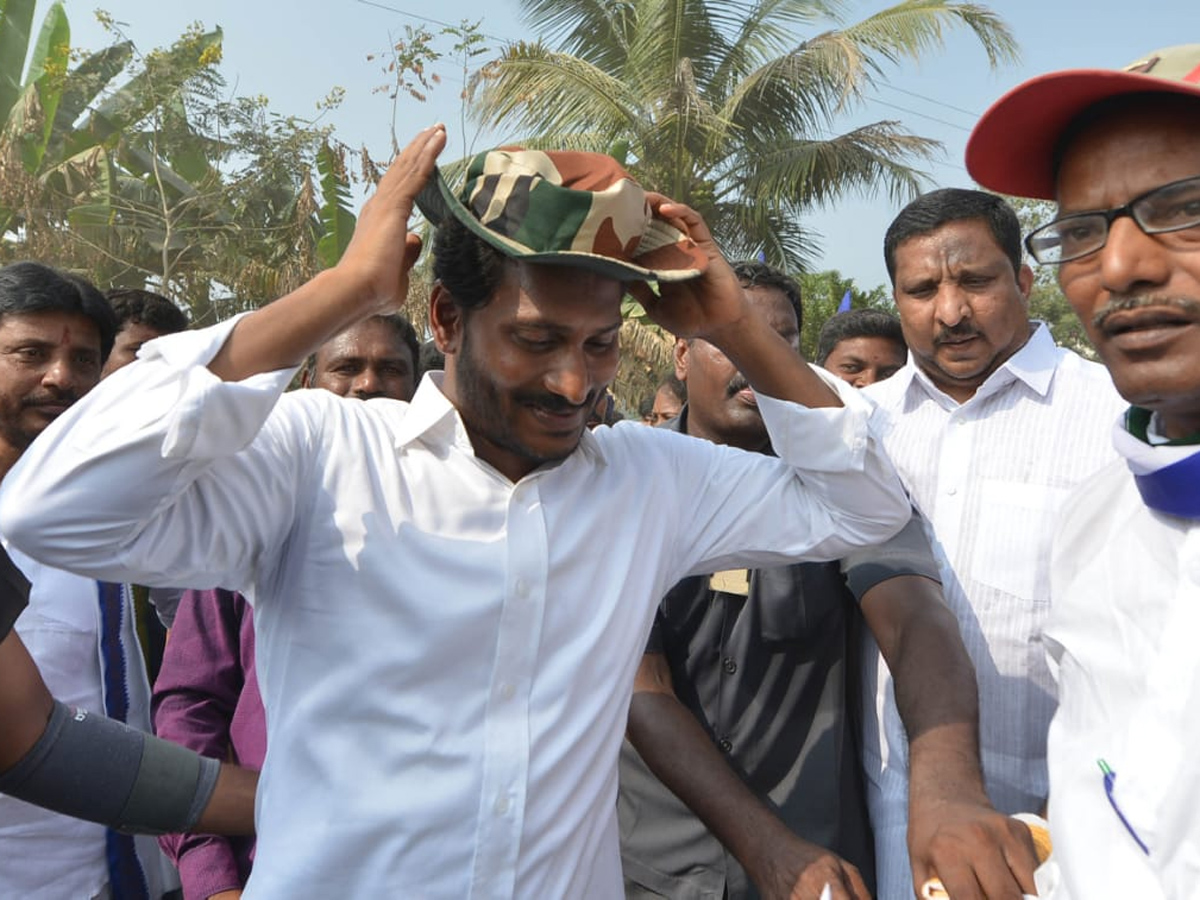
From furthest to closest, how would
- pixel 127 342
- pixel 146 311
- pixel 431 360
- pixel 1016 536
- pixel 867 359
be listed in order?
pixel 867 359 → pixel 431 360 → pixel 146 311 → pixel 127 342 → pixel 1016 536

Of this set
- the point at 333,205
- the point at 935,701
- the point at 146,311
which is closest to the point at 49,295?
the point at 146,311

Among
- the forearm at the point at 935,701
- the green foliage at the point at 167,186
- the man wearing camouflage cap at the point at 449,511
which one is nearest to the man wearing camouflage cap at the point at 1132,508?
the forearm at the point at 935,701

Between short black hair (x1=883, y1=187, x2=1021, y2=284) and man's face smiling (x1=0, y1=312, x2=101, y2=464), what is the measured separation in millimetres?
2425

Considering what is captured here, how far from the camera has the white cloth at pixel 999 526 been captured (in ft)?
8.02

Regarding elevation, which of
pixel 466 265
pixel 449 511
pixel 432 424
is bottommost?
pixel 449 511

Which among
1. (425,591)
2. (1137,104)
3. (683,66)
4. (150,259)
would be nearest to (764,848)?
(425,591)

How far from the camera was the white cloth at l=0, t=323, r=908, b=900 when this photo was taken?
1459 millimetres

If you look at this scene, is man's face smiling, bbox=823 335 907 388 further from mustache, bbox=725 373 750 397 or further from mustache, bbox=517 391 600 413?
mustache, bbox=517 391 600 413

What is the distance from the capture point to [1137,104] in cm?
140

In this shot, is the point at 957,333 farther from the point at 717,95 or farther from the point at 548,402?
the point at 717,95

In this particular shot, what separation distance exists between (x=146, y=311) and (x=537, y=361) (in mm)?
2885

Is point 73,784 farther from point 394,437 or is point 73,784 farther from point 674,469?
point 674,469

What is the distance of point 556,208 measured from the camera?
1750 millimetres

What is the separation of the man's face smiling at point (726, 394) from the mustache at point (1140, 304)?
148 cm
